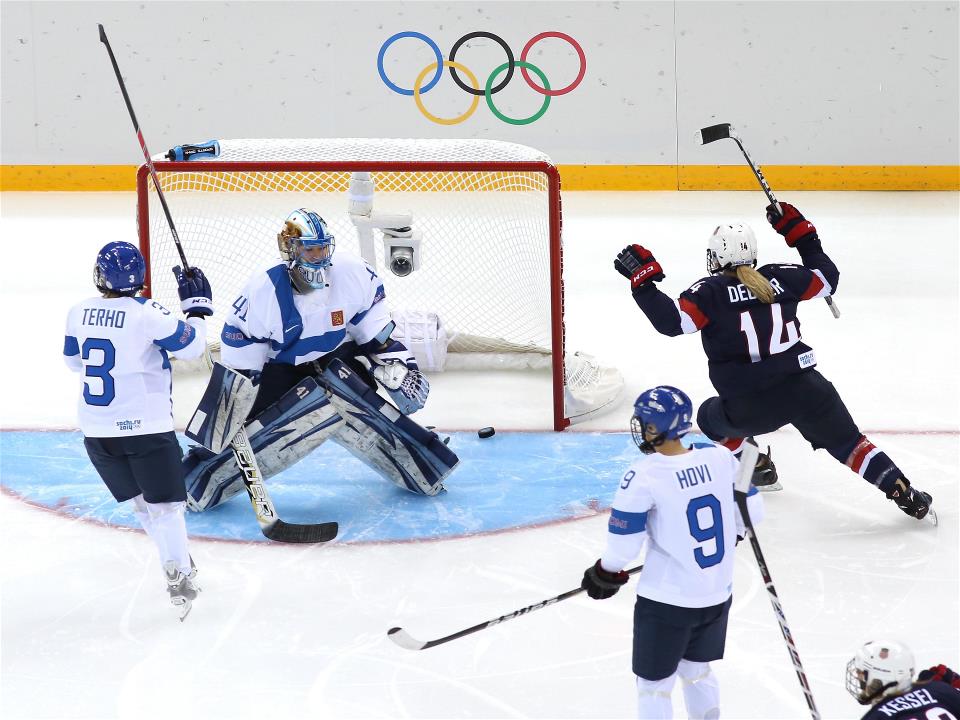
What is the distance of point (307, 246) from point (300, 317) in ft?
0.82

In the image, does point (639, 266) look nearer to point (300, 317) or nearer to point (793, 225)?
point (793, 225)

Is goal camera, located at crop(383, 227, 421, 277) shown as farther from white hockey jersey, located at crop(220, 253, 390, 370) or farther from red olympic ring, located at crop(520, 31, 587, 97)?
red olympic ring, located at crop(520, 31, 587, 97)

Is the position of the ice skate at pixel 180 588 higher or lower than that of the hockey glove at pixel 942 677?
lower

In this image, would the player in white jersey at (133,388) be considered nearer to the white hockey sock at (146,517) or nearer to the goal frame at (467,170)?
the white hockey sock at (146,517)

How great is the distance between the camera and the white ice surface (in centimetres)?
327

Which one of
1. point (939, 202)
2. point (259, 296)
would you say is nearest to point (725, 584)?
point (259, 296)

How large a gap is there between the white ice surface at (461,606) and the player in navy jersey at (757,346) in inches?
11.6

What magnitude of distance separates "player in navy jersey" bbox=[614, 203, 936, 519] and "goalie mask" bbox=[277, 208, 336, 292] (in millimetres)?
902

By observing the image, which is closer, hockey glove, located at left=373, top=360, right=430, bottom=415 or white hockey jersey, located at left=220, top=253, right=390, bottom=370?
white hockey jersey, located at left=220, top=253, right=390, bottom=370

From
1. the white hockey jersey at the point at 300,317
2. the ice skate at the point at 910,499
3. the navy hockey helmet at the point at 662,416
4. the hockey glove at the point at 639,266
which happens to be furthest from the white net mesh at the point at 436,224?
the navy hockey helmet at the point at 662,416

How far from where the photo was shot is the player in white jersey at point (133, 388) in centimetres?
353

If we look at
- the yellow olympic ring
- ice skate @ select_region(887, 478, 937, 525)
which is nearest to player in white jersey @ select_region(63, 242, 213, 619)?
ice skate @ select_region(887, 478, 937, 525)

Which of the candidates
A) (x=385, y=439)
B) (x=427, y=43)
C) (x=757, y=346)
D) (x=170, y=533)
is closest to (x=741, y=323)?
(x=757, y=346)

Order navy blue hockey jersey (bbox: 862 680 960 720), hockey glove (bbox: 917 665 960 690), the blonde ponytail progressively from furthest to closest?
the blonde ponytail
hockey glove (bbox: 917 665 960 690)
navy blue hockey jersey (bbox: 862 680 960 720)
